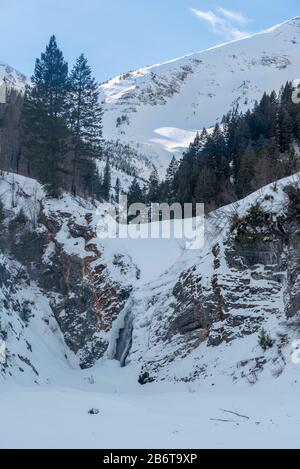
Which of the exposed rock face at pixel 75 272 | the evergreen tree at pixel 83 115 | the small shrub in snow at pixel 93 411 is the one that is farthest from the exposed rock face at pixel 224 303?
the evergreen tree at pixel 83 115

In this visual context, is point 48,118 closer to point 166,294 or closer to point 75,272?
point 75,272

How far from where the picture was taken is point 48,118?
31.3 m

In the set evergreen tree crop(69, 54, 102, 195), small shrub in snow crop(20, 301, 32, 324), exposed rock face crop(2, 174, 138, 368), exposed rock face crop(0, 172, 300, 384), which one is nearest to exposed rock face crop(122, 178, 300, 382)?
exposed rock face crop(0, 172, 300, 384)

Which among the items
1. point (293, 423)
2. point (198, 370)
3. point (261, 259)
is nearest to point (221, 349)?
point (198, 370)

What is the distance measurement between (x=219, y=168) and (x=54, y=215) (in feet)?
60.5

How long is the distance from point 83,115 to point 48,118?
451cm

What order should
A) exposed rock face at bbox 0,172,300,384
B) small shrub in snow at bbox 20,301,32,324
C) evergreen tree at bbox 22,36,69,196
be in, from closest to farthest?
exposed rock face at bbox 0,172,300,384, small shrub in snow at bbox 20,301,32,324, evergreen tree at bbox 22,36,69,196

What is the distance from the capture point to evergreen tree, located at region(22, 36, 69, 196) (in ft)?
99.2

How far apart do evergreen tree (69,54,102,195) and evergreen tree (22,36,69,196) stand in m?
0.98

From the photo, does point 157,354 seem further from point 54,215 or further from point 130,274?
point 54,215

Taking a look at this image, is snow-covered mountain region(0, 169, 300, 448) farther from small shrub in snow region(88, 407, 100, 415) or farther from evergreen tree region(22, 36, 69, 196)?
evergreen tree region(22, 36, 69, 196)

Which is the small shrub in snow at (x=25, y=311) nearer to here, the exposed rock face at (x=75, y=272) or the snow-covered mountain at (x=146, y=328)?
the snow-covered mountain at (x=146, y=328)

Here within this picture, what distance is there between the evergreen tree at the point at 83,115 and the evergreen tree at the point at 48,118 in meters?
0.98

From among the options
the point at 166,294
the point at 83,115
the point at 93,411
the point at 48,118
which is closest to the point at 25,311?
the point at 166,294
